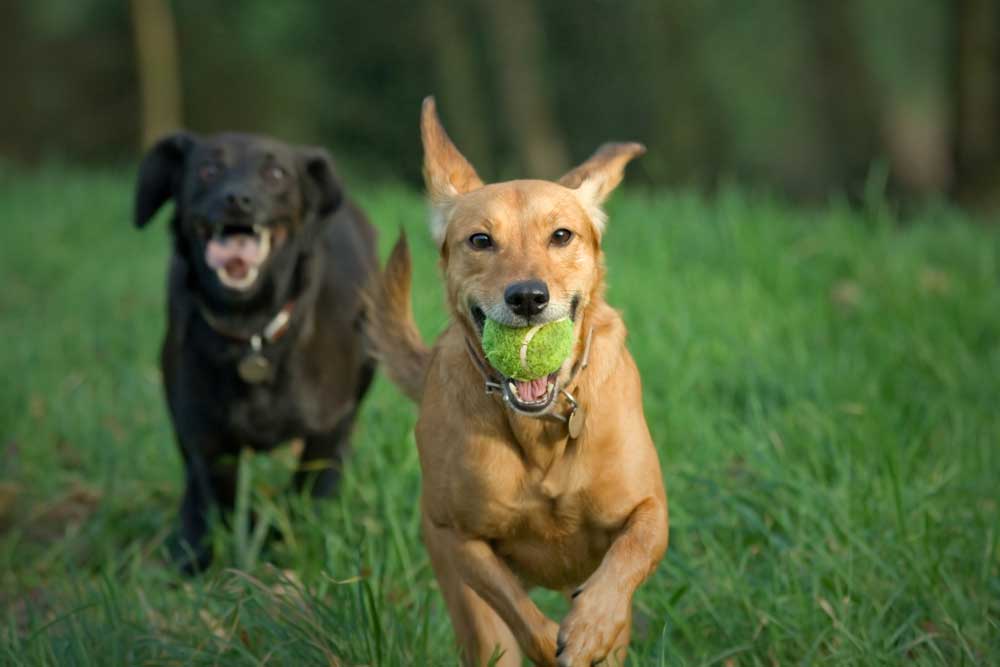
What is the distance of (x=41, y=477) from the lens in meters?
5.13

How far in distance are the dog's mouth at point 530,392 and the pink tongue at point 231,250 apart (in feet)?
6.20

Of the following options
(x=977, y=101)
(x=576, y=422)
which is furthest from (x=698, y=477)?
(x=977, y=101)

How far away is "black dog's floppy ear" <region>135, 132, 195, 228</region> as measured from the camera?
498 cm

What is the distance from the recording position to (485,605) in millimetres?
3174

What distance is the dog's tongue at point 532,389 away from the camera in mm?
2986

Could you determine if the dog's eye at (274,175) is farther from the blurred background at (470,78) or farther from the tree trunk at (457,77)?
the tree trunk at (457,77)

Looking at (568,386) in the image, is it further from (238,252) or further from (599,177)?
→ (238,252)

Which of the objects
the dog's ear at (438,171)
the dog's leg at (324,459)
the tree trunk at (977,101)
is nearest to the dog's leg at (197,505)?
the dog's leg at (324,459)

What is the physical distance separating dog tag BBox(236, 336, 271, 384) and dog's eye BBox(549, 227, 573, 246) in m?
1.88

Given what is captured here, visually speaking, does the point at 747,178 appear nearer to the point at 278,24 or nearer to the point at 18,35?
the point at 278,24

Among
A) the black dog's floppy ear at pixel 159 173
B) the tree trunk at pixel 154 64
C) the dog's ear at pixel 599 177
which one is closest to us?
the dog's ear at pixel 599 177

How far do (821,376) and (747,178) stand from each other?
569 inches

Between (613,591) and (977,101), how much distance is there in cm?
944

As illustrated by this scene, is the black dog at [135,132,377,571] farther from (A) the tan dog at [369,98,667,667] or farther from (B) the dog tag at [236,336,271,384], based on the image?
(A) the tan dog at [369,98,667,667]
